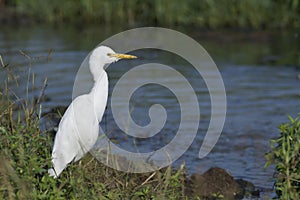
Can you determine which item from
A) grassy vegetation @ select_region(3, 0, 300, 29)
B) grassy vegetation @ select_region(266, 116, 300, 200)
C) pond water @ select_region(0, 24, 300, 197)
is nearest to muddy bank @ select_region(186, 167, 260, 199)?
pond water @ select_region(0, 24, 300, 197)

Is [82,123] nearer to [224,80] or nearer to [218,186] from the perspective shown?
[218,186]

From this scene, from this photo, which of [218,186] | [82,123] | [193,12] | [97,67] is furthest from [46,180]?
[193,12]

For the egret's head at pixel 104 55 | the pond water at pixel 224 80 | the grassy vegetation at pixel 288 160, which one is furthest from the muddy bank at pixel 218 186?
the grassy vegetation at pixel 288 160

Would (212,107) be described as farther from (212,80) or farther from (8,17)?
(8,17)

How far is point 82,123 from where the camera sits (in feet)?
16.8

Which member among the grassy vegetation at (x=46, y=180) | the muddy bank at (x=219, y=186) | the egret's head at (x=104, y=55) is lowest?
the muddy bank at (x=219, y=186)

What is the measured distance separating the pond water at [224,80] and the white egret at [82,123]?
1.10 feet

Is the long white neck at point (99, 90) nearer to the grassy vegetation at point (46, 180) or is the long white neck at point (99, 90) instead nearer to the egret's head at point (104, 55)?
the egret's head at point (104, 55)

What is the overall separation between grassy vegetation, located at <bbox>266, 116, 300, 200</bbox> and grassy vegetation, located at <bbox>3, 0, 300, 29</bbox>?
7.49 metres

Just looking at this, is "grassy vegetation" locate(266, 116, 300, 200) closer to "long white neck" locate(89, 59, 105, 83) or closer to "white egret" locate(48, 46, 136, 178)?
"white egret" locate(48, 46, 136, 178)

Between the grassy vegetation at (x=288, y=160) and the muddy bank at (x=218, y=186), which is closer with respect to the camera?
the grassy vegetation at (x=288, y=160)

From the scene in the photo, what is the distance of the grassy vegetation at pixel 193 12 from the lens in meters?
12.2

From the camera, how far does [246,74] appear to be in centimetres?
1021

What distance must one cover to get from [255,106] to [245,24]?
12.5ft
